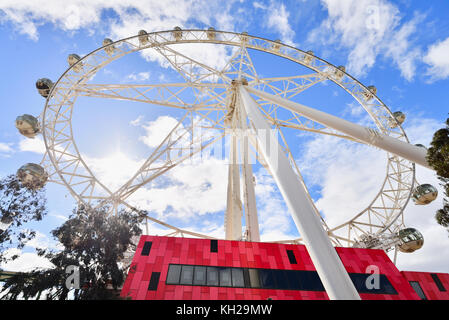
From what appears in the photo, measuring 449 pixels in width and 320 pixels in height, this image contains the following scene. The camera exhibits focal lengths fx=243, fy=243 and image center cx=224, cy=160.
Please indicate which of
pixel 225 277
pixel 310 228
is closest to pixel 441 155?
pixel 310 228

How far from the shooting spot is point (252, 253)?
58.3 ft

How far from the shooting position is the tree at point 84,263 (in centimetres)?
1178

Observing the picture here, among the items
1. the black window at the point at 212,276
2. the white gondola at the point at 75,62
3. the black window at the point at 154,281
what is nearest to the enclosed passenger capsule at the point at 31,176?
the white gondola at the point at 75,62

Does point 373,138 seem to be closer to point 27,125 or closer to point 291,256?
point 291,256

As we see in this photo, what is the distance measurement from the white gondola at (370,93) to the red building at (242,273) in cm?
1556

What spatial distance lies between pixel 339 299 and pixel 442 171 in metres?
8.45

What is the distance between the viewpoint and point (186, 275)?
53.2 feet

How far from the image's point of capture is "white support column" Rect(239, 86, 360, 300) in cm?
737

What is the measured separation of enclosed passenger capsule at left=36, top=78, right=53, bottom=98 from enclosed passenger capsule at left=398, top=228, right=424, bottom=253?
3175cm

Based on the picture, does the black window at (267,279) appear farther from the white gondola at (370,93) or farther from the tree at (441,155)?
the white gondola at (370,93)

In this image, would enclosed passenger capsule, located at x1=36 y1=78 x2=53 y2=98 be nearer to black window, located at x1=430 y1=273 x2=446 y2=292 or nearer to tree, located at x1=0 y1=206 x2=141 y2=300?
tree, located at x1=0 y1=206 x2=141 y2=300
